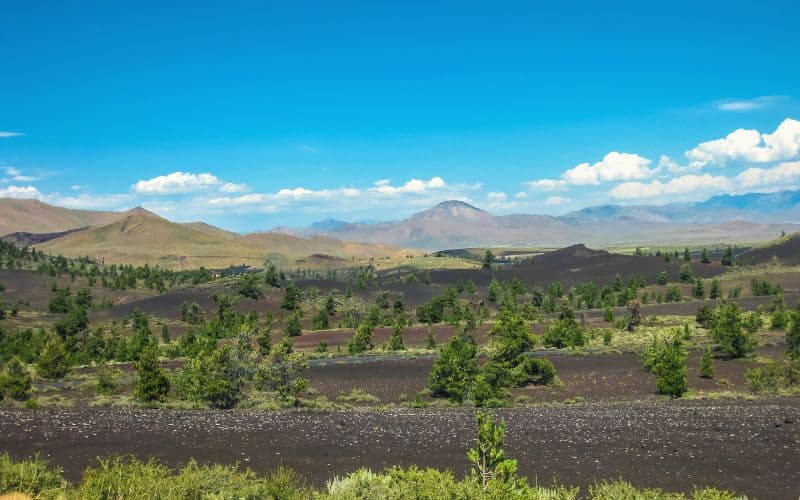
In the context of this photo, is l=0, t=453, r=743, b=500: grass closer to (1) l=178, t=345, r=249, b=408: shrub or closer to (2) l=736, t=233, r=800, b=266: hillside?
(1) l=178, t=345, r=249, b=408: shrub

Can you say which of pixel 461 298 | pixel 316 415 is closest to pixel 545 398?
pixel 316 415

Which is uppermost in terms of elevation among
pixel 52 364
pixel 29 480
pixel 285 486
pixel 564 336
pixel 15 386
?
pixel 285 486

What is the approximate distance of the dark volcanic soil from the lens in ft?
56.3

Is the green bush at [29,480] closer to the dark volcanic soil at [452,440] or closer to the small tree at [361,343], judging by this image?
the dark volcanic soil at [452,440]

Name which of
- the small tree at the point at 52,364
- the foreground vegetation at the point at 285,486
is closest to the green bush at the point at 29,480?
the foreground vegetation at the point at 285,486

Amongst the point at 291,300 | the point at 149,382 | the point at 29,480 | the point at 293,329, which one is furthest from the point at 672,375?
the point at 291,300

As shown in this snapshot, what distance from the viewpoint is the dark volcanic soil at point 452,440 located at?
17.2m

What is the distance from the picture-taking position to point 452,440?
20.6 meters

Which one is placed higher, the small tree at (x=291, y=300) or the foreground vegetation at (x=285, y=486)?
the foreground vegetation at (x=285, y=486)

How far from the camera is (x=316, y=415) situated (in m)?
25.0

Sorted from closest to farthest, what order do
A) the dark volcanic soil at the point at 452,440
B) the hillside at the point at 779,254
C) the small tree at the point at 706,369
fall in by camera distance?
the dark volcanic soil at the point at 452,440 < the small tree at the point at 706,369 < the hillside at the point at 779,254

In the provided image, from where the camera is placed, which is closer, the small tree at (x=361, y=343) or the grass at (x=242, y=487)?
the grass at (x=242, y=487)

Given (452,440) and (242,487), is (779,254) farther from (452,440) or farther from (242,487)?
(242,487)

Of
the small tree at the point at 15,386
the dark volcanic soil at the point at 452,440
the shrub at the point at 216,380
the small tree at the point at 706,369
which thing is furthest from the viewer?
the small tree at the point at 706,369
